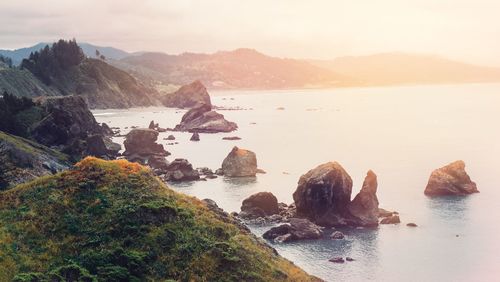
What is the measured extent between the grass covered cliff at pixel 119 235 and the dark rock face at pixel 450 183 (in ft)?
226

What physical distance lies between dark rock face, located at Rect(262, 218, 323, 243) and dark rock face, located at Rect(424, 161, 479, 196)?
4217 cm

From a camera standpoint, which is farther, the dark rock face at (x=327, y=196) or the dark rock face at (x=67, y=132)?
the dark rock face at (x=67, y=132)

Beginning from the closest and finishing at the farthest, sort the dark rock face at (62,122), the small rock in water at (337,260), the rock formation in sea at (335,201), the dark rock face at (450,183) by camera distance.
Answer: the small rock in water at (337,260)
the rock formation in sea at (335,201)
the dark rock face at (450,183)
the dark rock face at (62,122)

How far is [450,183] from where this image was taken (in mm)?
116438

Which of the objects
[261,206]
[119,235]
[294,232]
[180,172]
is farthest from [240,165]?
[119,235]

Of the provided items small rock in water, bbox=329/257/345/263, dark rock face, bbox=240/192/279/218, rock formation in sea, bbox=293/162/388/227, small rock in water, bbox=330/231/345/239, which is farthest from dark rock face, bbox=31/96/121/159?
small rock in water, bbox=329/257/345/263

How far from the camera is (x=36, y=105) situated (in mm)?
159625

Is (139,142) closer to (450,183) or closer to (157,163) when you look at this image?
(157,163)

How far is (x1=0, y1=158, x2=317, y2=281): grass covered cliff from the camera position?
4769 cm

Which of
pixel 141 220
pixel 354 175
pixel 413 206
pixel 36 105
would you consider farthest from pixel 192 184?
pixel 141 220

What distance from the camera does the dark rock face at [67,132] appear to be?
141 metres

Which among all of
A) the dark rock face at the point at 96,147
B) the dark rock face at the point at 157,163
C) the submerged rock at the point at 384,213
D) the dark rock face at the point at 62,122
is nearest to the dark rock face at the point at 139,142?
the dark rock face at the point at 96,147

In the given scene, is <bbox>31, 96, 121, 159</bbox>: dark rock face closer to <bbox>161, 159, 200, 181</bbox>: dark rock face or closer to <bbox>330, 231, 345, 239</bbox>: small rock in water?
<bbox>161, 159, 200, 181</bbox>: dark rock face

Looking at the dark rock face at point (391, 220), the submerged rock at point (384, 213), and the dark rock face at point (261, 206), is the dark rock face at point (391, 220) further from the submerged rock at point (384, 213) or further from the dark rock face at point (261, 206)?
the dark rock face at point (261, 206)
